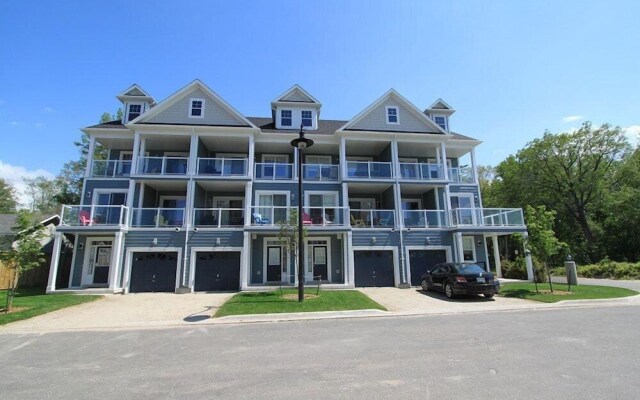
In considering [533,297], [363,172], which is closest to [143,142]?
[363,172]

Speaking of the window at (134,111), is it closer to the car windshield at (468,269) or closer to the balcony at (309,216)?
the balcony at (309,216)

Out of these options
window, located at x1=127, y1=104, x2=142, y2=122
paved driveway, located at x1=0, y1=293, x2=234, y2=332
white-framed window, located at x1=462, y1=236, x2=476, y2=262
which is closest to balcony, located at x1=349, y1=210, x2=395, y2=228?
white-framed window, located at x1=462, y1=236, x2=476, y2=262

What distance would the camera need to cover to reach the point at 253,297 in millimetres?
14461

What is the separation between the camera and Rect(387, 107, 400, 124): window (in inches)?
875

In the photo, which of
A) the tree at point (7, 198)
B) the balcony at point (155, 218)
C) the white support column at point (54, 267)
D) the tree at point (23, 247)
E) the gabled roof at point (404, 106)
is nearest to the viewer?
the tree at point (23, 247)

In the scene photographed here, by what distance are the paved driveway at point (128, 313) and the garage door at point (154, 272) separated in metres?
1.60

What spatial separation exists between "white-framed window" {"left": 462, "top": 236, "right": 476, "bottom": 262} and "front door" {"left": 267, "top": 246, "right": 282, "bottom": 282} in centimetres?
1200

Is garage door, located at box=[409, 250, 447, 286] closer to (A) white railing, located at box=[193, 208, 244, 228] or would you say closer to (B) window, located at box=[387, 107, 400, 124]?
(B) window, located at box=[387, 107, 400, 124]

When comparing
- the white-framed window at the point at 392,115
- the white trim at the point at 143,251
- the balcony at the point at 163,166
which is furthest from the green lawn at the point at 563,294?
the balcony at the point at 163,166

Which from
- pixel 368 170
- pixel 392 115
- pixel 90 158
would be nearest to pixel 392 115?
pixel 392 115

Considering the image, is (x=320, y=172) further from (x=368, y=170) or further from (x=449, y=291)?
(x=449, y=291)

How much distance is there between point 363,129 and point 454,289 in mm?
11864

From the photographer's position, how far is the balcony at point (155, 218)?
18.3 meters

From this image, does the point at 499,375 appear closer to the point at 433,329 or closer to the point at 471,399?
the point at 471,399
